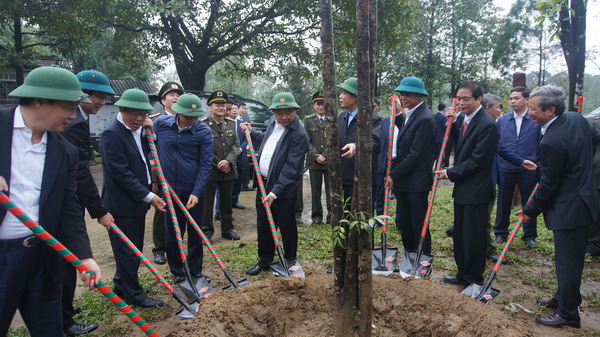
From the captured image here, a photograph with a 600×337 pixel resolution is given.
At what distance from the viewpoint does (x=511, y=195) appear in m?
5.88

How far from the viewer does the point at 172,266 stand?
14.6ft

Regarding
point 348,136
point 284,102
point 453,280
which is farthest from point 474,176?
point 284,102

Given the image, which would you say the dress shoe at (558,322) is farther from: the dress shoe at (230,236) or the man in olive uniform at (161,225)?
the man in olive uniform at (161,225)

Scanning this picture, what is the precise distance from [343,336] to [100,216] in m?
2.16

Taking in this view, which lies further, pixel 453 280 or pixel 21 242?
pixel 453 280

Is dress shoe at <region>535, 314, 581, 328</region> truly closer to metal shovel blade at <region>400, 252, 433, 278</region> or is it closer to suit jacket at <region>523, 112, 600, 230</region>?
suit jacket at <region>523, 112, 600, 230</region>

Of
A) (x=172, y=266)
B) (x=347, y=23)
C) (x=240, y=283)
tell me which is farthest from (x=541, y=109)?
(x=347, y=23)

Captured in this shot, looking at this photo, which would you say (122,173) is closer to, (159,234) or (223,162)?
(159,234)

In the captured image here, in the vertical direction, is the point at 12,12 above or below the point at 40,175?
above

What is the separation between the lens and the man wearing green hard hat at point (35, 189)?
2215 mm

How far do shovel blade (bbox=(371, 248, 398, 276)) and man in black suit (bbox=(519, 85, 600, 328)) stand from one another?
4.91ft

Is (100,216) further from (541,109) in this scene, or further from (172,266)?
(541,109)

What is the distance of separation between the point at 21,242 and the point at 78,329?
5.08 feet

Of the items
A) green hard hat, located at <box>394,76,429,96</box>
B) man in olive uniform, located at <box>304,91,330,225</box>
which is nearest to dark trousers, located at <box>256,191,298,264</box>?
green hard hat, located at <box>394,76,429,96</box>
